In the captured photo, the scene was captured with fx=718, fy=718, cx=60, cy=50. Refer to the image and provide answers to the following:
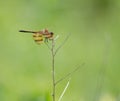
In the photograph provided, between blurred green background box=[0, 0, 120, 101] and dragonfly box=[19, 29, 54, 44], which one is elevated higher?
dragonfly box=[19, 29, 54, 44]

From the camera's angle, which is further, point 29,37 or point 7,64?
point 29,37

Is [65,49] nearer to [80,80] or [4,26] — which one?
[4,26]

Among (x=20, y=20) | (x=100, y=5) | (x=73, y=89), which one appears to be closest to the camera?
(x=73, y=89)

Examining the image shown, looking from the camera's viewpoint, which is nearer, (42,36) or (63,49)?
(42,36)

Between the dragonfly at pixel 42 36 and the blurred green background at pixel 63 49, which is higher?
the dragonfly at pixel 42 36

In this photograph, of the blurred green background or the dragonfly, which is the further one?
the blurred green background

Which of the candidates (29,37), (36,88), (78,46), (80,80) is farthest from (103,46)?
(36,88)

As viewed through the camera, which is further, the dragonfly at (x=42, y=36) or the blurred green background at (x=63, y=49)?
the blurred green background at (x=63, y=49)

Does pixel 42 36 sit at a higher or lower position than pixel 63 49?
higher
